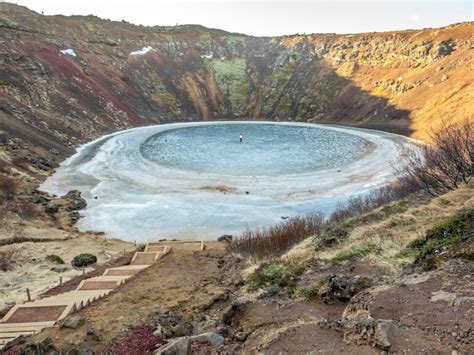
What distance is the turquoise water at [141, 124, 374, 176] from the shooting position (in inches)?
1789

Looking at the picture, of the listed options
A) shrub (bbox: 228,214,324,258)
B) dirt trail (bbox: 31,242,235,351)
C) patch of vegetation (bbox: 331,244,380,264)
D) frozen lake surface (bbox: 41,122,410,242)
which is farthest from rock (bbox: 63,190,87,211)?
patch of vegetation (bbox: 331,244,380,264)

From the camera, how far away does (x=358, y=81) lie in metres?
91.1

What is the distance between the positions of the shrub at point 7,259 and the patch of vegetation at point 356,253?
1632 cm

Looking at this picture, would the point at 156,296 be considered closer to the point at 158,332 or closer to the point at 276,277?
the point at 276,277

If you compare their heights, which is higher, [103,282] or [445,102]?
[445,102]

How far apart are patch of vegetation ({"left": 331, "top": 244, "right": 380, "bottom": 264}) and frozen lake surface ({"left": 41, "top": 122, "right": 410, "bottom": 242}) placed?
1544 centimetres

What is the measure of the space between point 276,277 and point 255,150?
43.3 metres

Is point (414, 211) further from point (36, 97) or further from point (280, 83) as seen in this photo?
point (280, 83)

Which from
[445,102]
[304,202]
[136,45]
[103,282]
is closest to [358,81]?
[445,102]

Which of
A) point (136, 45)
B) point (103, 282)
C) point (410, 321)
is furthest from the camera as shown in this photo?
point (136, 45)

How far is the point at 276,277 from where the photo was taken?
1322cm

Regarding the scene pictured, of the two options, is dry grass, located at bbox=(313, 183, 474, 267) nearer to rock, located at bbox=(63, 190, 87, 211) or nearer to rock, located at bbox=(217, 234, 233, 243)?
rock, located at bbox=(217, 234, 233, 243)

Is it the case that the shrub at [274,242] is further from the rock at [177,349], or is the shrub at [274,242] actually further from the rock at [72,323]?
the rock at [177,349]

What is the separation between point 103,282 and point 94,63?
79.7 meters
